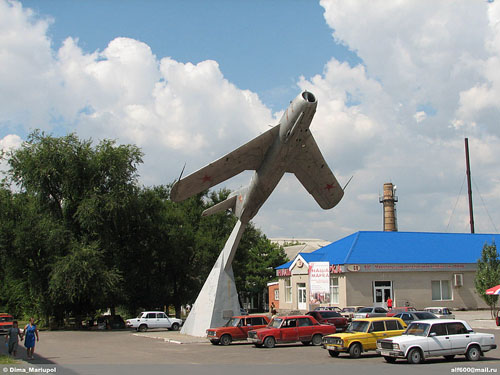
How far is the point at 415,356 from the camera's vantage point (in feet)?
52.1

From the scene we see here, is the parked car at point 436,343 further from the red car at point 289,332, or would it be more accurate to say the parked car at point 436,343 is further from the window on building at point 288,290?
the window on building at point 288,290

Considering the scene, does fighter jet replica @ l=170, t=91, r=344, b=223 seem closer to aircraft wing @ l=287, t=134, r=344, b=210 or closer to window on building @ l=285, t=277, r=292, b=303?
aircraft wing @ l=287, t=134, r=344, b=210

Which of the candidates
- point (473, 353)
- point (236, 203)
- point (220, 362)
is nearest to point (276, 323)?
point (220, 362)

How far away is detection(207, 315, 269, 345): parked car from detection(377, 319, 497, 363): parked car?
888 centimetres

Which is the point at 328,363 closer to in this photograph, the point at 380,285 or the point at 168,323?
the point at 168,323

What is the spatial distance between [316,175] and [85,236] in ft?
72.9

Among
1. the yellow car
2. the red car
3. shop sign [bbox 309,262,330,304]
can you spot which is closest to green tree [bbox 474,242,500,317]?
shop sign [bbox 309,262,330,304]

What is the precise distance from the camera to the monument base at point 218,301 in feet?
90.3

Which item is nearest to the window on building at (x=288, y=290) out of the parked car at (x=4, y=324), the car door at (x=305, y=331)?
the parked car at (x=4, y=324)

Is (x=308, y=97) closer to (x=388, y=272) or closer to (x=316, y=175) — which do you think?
(x=316, y=175)

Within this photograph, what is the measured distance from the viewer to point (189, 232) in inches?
1992

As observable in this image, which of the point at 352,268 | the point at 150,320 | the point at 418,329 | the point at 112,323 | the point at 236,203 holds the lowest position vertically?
the point at 112,323

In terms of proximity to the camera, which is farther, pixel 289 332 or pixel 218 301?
pixel 218 301

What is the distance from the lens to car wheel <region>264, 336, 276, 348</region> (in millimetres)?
21812
